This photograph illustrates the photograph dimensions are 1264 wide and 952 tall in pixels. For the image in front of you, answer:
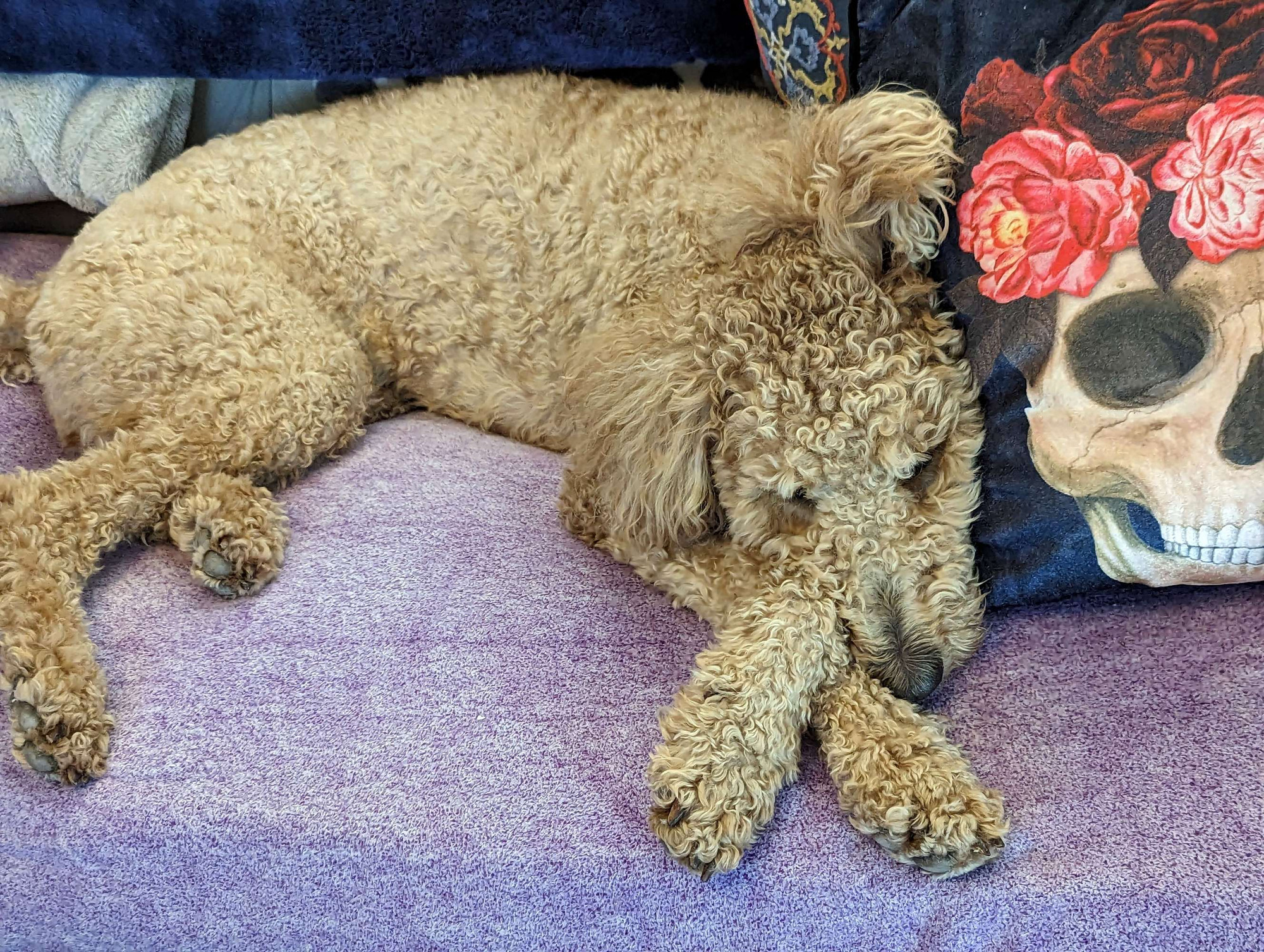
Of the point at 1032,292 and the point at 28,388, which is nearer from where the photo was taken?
the point at 1032,292

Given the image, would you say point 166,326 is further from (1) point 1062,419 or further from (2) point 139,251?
(1) point 1062,419

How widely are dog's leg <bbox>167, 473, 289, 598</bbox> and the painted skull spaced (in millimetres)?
1211

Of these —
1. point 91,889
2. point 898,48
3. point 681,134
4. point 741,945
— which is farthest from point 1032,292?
point 91,889

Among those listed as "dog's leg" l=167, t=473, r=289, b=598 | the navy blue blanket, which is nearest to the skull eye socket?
the navy blue blanket

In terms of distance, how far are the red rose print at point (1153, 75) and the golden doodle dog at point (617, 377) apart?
0.17 m

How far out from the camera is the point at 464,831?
124 centimetres

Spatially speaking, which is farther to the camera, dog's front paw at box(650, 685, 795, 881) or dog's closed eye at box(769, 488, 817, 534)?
dog's closed eye at box(769, 488, 817, 534)

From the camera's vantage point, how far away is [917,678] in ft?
→ 4.31

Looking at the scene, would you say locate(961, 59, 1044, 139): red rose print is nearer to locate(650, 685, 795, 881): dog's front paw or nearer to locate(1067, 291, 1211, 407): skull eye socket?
locate(1067, 291, 1211, 407): skull eye socket

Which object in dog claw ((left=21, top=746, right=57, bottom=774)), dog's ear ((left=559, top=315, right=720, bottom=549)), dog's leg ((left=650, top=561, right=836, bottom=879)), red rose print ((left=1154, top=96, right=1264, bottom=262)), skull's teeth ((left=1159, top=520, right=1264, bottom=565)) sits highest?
red rose print ((left=1154, top=96, right=1264, bottom=262))

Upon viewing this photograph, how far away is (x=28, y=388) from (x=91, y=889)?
42.0 inches

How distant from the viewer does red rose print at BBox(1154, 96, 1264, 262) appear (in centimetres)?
112

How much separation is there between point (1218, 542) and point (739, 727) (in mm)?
642

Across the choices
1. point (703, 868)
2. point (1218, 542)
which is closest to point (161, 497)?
point (703, 868)
